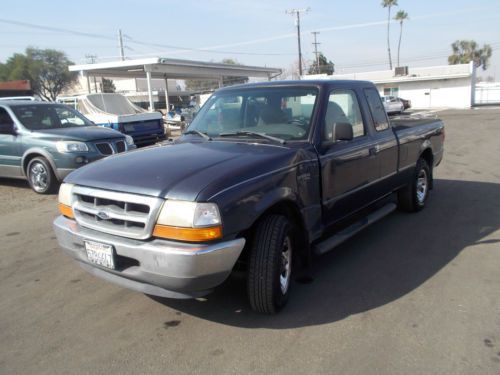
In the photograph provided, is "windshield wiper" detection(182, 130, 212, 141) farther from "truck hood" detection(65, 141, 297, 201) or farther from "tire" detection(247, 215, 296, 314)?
"tire" detection(247, 215, 296, 314)

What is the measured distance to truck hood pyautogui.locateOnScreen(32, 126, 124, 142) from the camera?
836 centimetres

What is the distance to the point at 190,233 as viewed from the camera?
2.94 m

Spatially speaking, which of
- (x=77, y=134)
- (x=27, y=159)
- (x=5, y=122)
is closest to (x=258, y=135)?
(x=77, y=134)

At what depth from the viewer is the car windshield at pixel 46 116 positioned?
8.94 m

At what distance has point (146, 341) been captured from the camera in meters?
3.24

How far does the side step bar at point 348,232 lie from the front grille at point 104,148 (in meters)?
5.60

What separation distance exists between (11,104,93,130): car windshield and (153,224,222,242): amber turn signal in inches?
278

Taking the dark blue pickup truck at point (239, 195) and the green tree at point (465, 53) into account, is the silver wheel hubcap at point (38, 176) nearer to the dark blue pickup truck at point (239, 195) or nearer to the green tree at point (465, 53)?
the dark blue pickup truck at point (239, 195)

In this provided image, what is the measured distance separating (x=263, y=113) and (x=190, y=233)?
1905 millimetres

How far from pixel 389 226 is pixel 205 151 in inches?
A: 123

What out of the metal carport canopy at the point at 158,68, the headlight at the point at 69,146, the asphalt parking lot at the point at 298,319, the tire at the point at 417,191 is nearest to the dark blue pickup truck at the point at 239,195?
the asphalt parking lot at the point at 298,319

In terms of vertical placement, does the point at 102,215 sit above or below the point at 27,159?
above

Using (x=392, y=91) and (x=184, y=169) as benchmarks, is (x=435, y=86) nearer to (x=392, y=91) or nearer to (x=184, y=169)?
(x=392, y=91)

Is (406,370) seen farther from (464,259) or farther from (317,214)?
(464,259)
